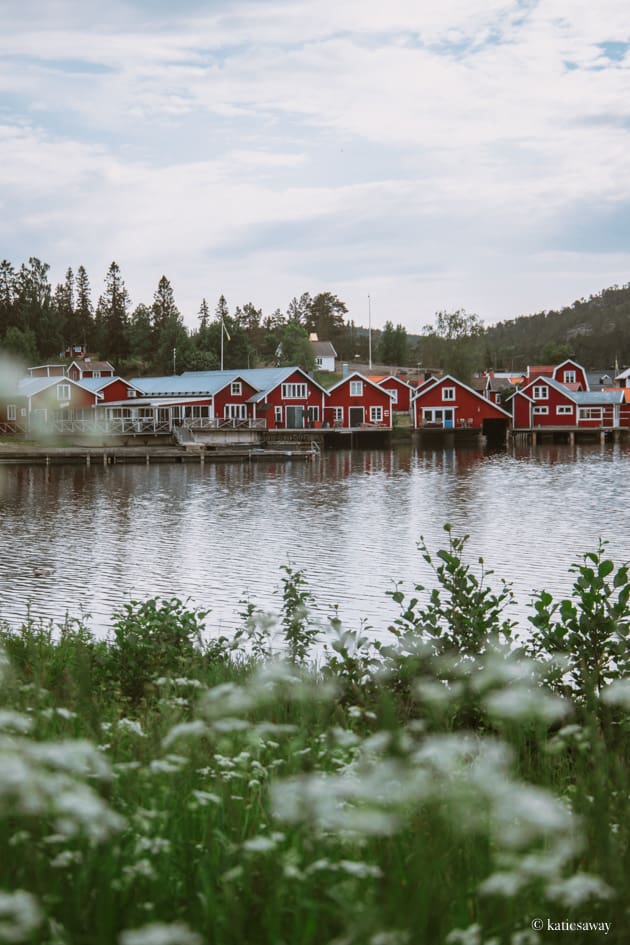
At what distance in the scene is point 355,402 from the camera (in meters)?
84.9

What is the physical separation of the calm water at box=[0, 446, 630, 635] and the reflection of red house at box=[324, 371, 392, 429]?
2848 cm

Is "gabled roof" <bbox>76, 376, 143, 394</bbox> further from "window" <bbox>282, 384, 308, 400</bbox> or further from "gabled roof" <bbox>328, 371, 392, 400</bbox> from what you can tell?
"gabled roof" <bbox>328, 371, 392, 400</bbox>

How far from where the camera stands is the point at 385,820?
208cm

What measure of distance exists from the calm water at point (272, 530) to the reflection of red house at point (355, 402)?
2848 centimetres

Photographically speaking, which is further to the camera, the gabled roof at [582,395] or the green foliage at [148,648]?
the gabled roof at [582,395]

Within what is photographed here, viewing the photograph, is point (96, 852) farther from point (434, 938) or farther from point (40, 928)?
point (434, 938)

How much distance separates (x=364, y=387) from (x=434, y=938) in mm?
82944

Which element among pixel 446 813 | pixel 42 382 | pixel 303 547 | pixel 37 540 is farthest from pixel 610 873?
pixel 42 382

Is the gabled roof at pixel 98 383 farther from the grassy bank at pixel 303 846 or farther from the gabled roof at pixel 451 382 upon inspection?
the grassy bank at pixel 303 846

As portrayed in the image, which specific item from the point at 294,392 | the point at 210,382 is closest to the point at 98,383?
the point at 210,382

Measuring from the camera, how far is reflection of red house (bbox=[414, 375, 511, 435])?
88.3 meters

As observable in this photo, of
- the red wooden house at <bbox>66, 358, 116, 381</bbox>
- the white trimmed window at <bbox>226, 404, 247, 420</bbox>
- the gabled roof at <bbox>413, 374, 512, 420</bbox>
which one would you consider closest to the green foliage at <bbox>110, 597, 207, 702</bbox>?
the white trimmed window at <bbox>226, 404, 247, 420</bbox>

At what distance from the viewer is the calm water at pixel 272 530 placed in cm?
1753

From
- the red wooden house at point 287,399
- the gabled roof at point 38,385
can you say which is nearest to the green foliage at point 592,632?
the red wooden house at point 287,399
